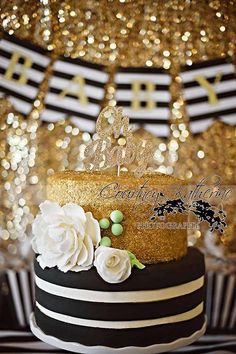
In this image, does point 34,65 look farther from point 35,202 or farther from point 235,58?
point 235,58

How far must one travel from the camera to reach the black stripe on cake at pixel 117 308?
1.13m

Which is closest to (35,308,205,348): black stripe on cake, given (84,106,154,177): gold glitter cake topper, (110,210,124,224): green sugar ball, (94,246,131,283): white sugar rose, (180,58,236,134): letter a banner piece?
(94,246,131,283): white sugar rose

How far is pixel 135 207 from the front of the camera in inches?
46.5

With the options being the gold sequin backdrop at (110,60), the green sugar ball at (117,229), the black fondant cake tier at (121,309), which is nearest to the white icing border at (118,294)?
the black fondant cake tier at (121,309)

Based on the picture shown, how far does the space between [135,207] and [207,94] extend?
88 cm

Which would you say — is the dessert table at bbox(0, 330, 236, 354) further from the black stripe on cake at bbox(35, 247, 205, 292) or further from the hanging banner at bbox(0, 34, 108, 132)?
the hanging banner at bbox(0, 34, 108, 132)

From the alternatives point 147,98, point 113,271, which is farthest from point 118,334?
point 147,98

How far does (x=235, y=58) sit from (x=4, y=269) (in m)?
1.05

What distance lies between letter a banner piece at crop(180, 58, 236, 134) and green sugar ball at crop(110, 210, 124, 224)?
850 millimetres

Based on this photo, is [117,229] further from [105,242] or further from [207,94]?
[207,94]

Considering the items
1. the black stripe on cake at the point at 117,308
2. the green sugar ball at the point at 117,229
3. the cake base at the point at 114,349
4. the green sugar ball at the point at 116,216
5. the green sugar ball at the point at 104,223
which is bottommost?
the cake base at the point at 114,349

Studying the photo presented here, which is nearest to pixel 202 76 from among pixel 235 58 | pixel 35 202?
pixel 235 58

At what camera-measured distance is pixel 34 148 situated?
1957 mm

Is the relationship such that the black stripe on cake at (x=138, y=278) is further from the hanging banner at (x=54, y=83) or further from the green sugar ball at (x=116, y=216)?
the hanging banner at (x=54, y=83)
